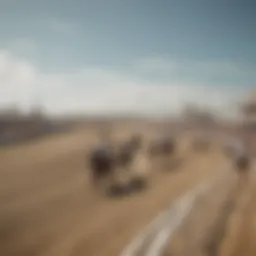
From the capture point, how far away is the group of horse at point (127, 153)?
6.72 feet

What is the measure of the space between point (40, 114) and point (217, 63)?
99 centimetres

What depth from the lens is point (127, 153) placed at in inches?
83.1

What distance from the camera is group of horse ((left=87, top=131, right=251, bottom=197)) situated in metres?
2.05

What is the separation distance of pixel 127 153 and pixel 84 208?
35 cm

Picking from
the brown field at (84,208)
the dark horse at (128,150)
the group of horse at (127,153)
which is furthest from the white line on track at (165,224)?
the dark horse at (128,150)

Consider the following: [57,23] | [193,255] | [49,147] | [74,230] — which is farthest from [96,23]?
[193,255]

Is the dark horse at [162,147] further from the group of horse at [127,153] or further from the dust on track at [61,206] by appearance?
the dust on track at [61,206]

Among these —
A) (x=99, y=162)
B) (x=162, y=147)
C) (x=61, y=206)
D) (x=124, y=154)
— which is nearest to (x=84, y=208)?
(x=61, y=206)

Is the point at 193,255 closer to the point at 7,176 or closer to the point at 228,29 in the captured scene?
the point at 7,176

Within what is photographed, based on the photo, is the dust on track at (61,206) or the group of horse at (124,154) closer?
the dust on track at (61,206)

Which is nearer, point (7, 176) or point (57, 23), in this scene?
point (7, 176)

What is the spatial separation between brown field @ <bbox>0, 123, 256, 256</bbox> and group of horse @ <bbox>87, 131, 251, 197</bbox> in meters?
0.05

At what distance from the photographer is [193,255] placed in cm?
200

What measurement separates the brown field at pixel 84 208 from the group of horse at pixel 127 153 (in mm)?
46
